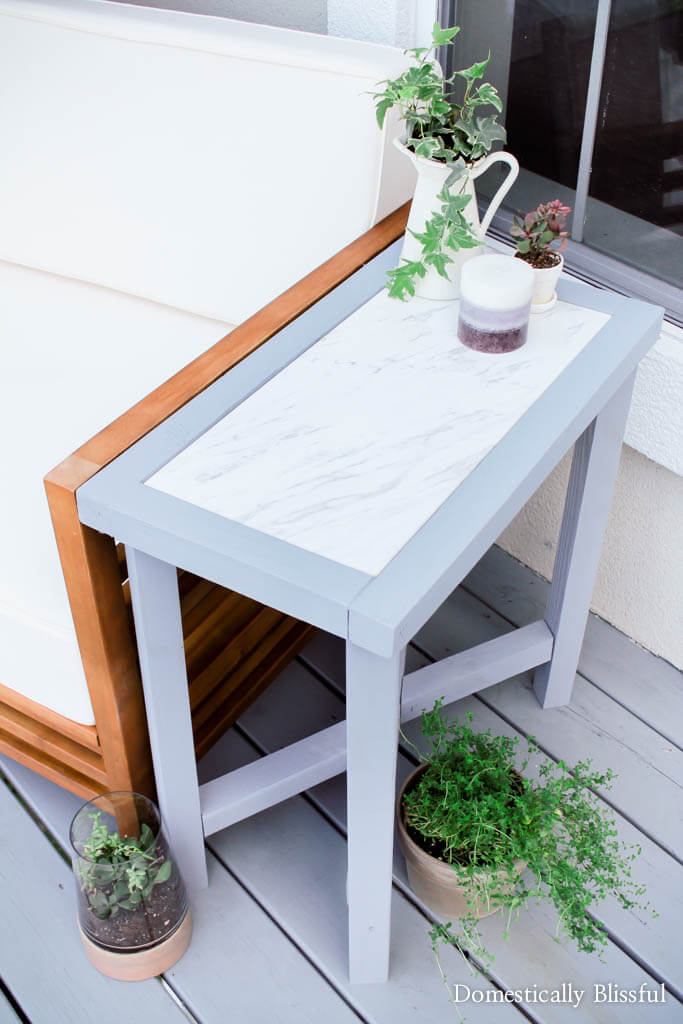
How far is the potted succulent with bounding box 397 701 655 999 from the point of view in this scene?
4.13ft

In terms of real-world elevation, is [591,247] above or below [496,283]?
below

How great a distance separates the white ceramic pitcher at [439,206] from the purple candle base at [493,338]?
0.28 feet

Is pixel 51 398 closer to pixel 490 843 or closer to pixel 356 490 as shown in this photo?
pixel 356 490

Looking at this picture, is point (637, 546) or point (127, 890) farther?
point (637, 546)

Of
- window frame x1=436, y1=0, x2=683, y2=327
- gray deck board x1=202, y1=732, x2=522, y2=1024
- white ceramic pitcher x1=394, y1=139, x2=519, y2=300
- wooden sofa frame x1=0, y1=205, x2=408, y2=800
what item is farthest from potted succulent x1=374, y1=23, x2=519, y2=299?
gray deck board x1=202, y1=732, x2=522, y2=1024

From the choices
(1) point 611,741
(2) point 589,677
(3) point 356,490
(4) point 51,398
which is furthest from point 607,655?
(4) point 51,398

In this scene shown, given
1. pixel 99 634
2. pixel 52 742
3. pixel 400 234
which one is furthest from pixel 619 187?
pixel 52 742

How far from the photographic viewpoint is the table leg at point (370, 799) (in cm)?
101

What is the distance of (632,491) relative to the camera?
1.68 m

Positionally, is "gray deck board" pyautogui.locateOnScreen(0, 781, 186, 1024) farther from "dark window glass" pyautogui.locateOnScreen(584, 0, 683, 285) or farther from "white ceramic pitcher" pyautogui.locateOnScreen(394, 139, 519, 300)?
"dark window glass" pyautogui.locateOnScreen(584, 0, 683, 285)

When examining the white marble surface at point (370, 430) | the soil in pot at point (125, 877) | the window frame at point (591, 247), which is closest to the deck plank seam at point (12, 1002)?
the soil in pot at point (125, 877)

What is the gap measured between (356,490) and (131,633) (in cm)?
36

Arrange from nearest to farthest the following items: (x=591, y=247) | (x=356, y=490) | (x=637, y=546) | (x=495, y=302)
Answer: (x=356, y=490) → (x=495, y=302) → (x=591, y=247) → (x=637, y=546)

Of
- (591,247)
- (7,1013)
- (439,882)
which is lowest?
(7,1013)
